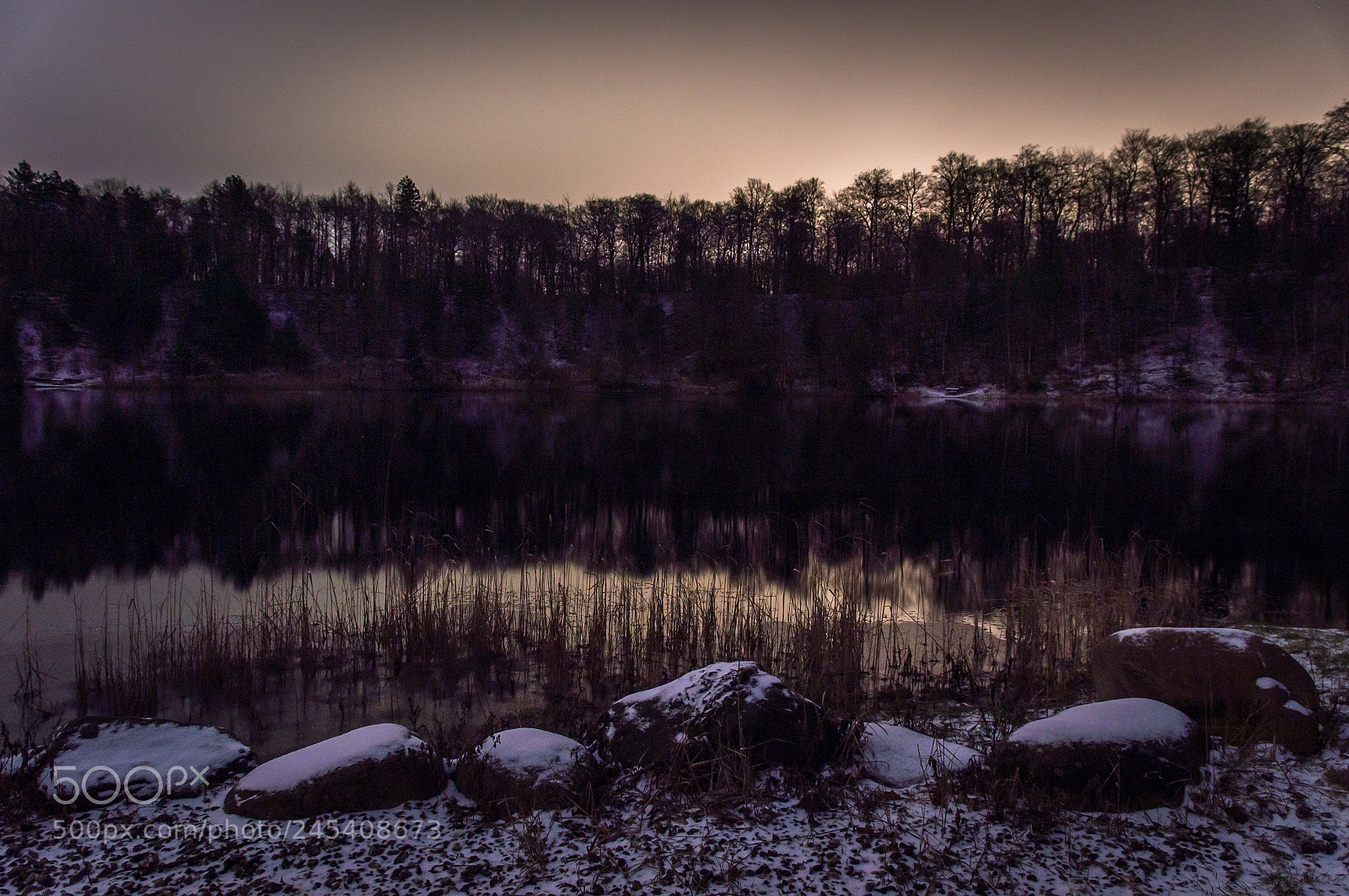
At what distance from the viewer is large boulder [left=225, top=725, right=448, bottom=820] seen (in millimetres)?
3953

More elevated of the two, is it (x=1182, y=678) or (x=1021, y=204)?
(x=1021, y=204)

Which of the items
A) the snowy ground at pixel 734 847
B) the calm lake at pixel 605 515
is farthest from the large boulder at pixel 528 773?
the calm lake at pixel 605 515

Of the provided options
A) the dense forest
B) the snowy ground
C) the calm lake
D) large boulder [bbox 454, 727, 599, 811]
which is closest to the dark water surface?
the calm lake

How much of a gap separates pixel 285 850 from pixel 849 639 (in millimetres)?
5151

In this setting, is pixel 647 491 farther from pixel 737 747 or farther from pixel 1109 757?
pixel 1109 757

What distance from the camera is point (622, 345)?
7094 centimetres

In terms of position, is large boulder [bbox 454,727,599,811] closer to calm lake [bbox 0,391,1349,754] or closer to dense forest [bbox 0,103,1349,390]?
calm lake [bbox 0,391,1349,754]

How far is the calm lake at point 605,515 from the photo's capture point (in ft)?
32.8

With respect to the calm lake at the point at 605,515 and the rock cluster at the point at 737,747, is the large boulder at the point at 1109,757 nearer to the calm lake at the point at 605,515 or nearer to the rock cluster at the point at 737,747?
the rock cluster at the point at 737,747

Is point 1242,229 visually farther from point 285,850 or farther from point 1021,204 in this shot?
point 285,850

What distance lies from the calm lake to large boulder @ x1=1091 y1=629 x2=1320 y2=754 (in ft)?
11.7

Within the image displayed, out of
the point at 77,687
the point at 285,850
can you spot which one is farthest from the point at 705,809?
the point at 77,687

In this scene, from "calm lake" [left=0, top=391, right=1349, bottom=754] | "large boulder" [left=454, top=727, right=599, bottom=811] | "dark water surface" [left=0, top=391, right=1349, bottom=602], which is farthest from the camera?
"dark water surface" [left=0, top=391, right=1349, bottom=602]

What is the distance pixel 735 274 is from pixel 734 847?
249 ft
